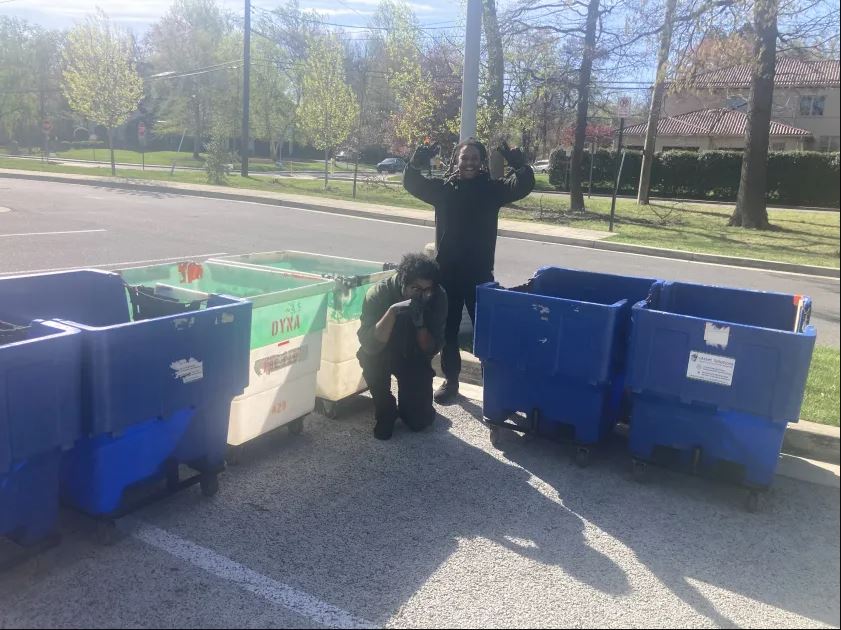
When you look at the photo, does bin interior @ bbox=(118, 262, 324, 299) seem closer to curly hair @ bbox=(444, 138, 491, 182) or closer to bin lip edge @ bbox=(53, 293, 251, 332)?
bin lip edge @ bbox=(53, 293, 251, 332)

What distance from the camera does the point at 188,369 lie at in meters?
3.42

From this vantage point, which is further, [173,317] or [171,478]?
[171,478]

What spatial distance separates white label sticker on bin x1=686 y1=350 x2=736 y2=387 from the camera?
145 inches

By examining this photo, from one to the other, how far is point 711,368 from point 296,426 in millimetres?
2555

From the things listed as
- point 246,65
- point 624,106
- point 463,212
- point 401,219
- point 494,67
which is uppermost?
point 246,65

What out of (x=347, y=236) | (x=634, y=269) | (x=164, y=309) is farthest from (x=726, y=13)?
(x=347, y=236)

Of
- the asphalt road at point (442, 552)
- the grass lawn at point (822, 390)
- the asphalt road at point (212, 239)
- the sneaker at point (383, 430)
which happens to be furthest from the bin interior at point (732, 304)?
the asphalt road at point (212, 239)

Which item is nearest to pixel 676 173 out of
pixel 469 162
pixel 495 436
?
pixel 469 162

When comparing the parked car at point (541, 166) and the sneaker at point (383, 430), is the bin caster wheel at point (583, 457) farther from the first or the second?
the parked car at point (541, 166)

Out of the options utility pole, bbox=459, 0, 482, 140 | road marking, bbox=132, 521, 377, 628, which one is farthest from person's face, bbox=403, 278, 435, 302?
utility pole, bbox=459, 0, 482, 140

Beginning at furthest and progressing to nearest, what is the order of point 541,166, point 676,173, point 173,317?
point 541,166 → point 676,173 → point 173,317

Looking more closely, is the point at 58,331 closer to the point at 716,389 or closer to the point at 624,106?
the point at 716,389

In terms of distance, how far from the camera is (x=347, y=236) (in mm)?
14977

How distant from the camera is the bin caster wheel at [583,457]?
14.0 feet
